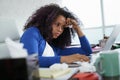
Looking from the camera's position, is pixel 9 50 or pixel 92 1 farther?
pixel 92 1

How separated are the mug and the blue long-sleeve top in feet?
1.39

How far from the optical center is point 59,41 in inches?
73.1

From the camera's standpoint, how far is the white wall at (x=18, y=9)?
9.37ft

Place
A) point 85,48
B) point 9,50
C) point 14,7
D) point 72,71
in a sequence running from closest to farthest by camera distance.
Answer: point 9,50, point 72,71, point 85,48, point 14,7

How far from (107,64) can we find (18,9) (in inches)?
96.0

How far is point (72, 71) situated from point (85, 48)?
35.2 inches

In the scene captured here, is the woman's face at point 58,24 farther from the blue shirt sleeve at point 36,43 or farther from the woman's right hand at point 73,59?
the woman's right hand at point 73,59

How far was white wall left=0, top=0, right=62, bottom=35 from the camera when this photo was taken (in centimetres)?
286

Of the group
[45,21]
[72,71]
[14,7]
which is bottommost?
[72,71]

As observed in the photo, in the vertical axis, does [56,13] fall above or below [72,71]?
above

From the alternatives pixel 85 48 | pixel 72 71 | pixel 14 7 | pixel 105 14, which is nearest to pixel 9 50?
pixel 72 71

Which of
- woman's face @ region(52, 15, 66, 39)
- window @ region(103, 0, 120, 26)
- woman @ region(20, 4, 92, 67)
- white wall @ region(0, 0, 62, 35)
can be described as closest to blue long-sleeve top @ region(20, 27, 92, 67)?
woman @ region(20, 4, 92, 67)

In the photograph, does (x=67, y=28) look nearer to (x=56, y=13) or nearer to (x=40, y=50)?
(x=56, y=13)

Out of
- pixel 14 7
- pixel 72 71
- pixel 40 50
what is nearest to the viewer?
pixel 72 71
